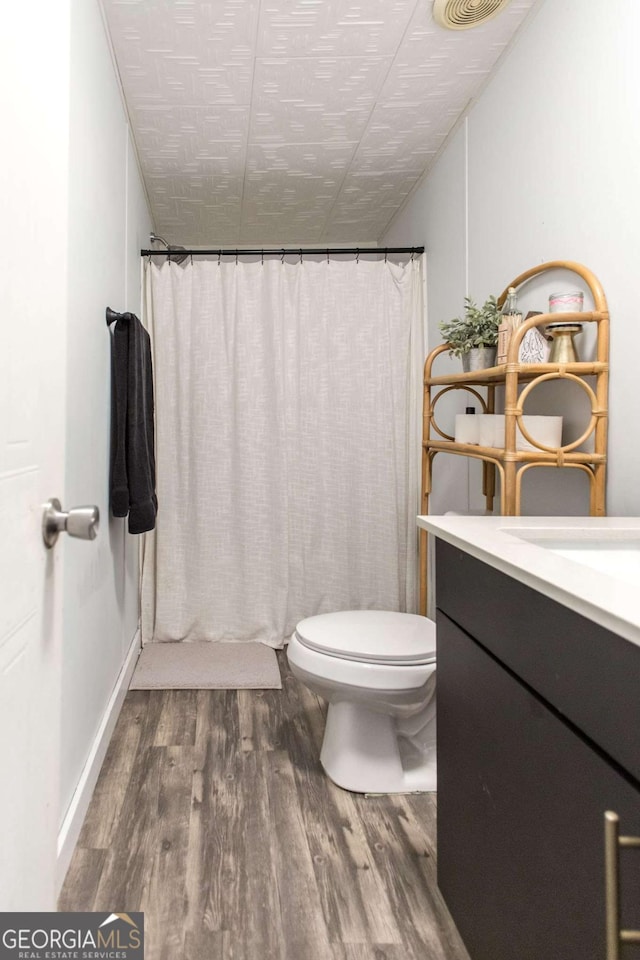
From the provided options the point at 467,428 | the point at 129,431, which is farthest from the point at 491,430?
the point at 129,431

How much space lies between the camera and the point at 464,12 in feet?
6.13

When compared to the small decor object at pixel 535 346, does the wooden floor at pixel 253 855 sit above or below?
below

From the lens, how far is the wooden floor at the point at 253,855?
1.27 meters

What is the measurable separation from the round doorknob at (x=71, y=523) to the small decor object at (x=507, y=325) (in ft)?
4.04

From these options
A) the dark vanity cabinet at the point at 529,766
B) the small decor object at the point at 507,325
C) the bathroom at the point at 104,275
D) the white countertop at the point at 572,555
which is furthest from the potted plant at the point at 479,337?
the dark vanity cabinet at the point at 529,766

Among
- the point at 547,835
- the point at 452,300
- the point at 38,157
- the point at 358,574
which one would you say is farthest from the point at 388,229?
the point at 547,835

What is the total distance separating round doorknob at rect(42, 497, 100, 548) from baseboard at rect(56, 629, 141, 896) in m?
0.97

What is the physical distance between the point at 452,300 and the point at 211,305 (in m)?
1.14

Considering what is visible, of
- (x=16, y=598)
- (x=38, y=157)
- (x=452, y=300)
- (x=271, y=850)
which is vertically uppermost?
(x=452, y=300)

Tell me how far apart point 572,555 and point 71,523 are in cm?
84

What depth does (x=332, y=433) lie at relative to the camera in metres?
3.11

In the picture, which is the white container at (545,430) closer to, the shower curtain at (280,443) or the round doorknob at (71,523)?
the round doorknob at (71,523)

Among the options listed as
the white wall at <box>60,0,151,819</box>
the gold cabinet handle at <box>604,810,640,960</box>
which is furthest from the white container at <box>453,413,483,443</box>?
the gold cabinet handle at <box>604,810,640,960</box>

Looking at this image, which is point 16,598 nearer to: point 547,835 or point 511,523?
point 547,835
